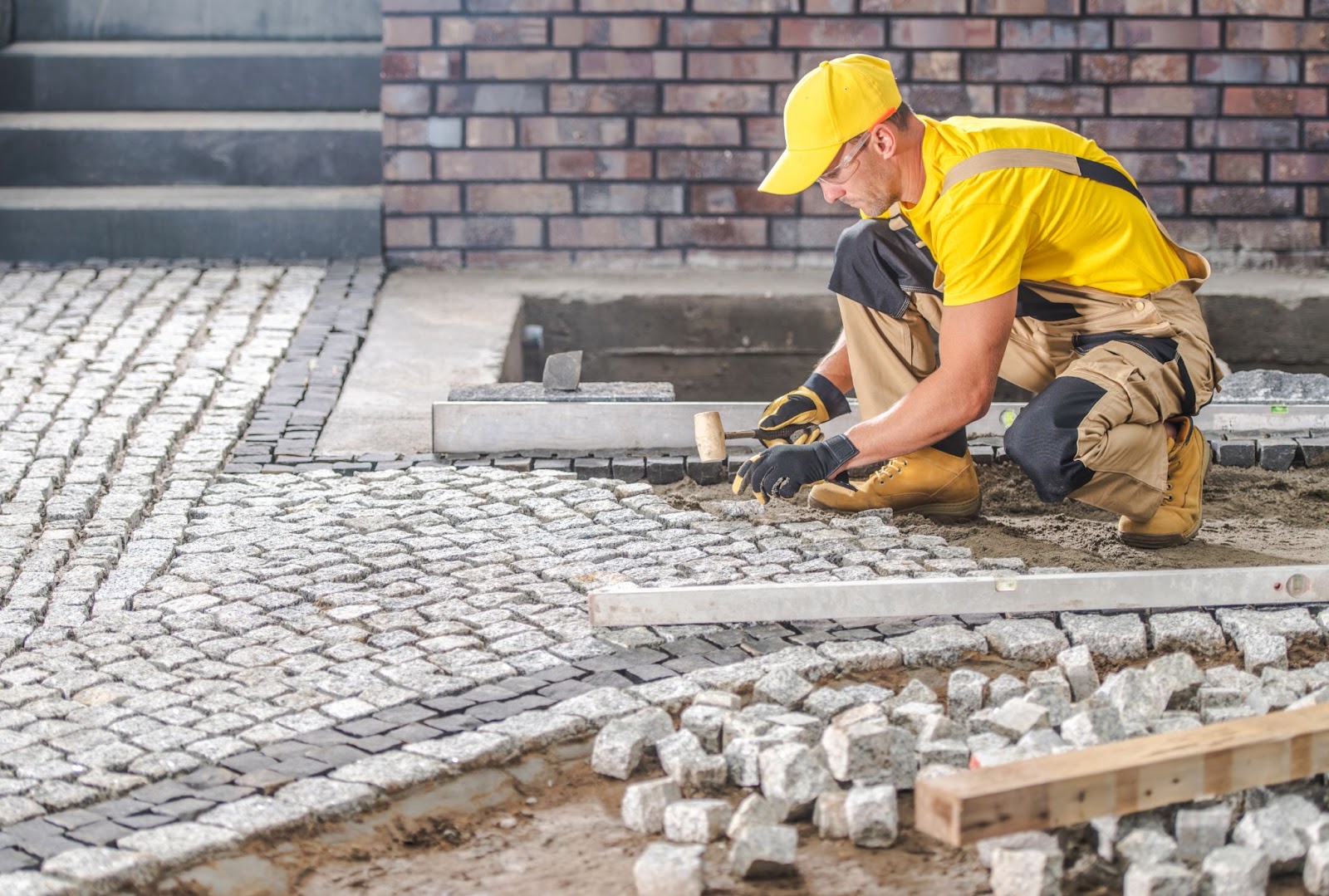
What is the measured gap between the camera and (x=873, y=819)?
2969mm

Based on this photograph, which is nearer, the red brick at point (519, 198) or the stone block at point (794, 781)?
the stone block at point (794, 781)

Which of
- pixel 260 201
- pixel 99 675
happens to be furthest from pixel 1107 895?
pixel 260 201

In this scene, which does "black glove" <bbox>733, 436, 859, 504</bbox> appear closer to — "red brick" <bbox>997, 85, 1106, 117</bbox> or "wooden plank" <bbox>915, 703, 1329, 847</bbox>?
"wooden plank" <bbox>915, 703, 1329, 847</bbox>

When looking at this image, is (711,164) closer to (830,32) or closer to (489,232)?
(830,32)

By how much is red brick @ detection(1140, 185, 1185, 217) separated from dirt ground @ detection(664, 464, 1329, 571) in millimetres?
2840

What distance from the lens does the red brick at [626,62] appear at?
7.73 meters

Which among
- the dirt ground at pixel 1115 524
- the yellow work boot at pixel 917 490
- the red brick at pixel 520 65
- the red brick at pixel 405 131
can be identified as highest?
the red brick at pixel 520 65

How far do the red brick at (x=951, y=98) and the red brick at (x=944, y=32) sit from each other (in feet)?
0.62

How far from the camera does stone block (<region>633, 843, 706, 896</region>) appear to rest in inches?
109

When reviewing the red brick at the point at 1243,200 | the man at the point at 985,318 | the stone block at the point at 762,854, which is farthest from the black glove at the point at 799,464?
the red brick at the point at 1243,200

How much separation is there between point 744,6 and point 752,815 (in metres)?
5.48

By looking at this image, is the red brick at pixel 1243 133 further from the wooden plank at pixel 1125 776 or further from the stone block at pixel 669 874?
the stone block at pixel 669 874

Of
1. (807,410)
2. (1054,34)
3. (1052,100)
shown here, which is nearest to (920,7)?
(1054,34)

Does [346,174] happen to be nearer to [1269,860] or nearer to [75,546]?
[75,546]
